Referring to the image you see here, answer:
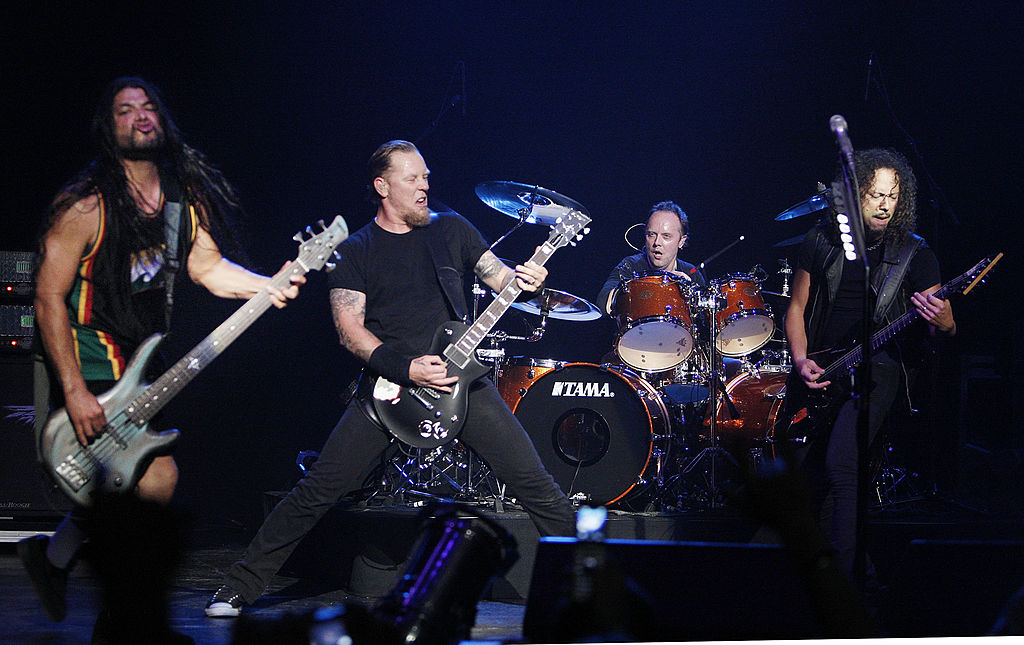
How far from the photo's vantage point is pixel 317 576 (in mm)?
5250

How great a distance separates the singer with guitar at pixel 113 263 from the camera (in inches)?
128

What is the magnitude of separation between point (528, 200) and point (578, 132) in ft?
5.87

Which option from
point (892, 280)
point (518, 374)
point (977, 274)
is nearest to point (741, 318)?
point (518, 374)

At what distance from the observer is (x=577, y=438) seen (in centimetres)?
596

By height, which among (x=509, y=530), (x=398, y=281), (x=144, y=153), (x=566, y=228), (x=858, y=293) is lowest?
(x=509, y=530)

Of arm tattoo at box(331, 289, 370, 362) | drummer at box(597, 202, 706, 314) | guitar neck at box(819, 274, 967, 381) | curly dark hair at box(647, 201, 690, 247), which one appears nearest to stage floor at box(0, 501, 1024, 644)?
guitar neck at box(819, 274, 967, 381)

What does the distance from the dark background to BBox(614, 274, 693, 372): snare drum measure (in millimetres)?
1149

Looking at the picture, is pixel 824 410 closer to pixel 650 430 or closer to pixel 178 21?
pixel 650 430

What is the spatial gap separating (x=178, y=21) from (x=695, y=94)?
3.79 meters

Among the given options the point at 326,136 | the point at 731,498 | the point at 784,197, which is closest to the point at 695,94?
the point at 784,197

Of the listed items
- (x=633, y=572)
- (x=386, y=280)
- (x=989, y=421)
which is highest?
(x=386, y=280)

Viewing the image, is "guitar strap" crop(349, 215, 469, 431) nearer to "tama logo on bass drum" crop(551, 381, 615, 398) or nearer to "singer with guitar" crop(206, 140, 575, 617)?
"singer with guitar" crop(206, 140, 575, 617)

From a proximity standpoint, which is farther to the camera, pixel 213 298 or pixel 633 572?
pixel 213 298

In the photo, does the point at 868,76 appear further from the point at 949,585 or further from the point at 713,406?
the point at 949,585
